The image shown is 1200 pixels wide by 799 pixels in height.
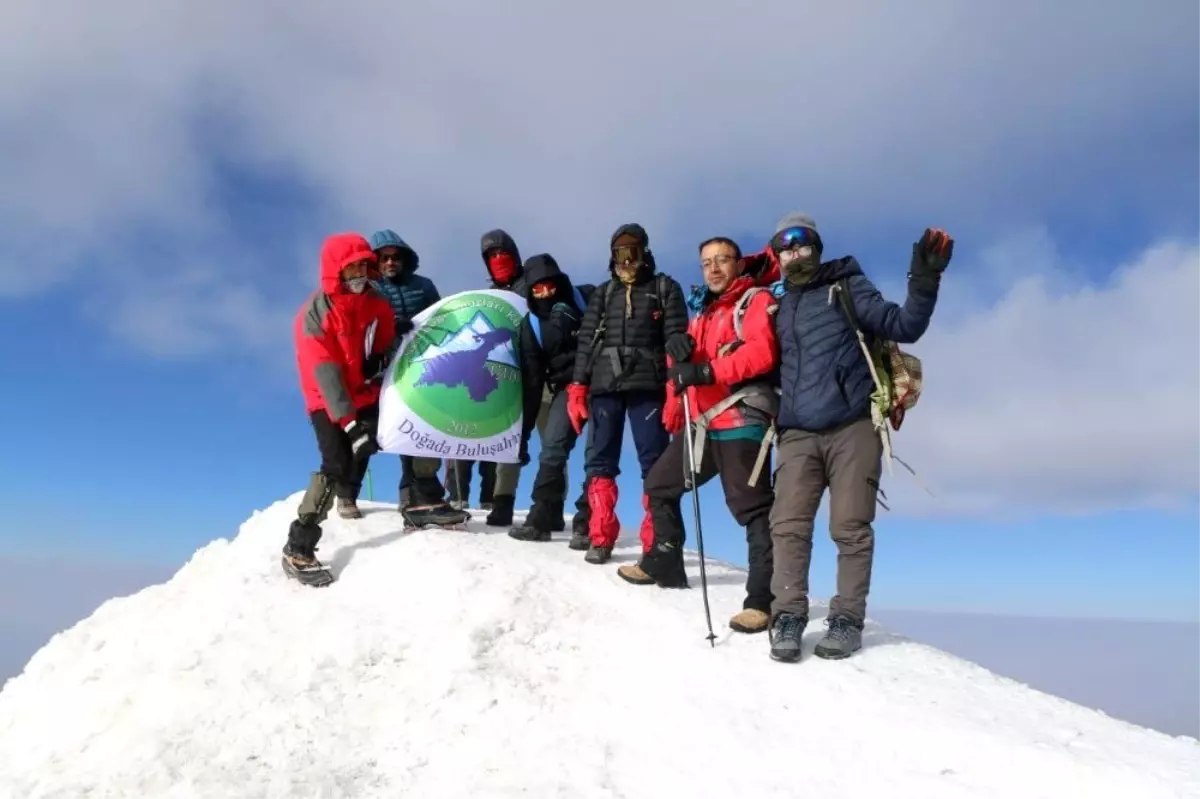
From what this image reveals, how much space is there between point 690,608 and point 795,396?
6.81 ft

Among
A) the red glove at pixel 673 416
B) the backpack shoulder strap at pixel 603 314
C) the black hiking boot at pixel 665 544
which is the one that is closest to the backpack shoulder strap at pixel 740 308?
the red glove at pixel 673 416

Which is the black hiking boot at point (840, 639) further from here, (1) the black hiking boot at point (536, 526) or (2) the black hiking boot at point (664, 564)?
(1) the black hiking boot at point (536, 526)

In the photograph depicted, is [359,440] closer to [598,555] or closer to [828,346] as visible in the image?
[598,555]

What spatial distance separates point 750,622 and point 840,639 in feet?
2.32

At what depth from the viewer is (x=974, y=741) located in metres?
4.68

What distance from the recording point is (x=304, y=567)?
282 inches

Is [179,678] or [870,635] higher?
[870,635]

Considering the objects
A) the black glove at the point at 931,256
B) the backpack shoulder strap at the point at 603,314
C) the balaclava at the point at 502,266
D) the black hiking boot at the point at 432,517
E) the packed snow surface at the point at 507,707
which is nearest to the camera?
the packed snow surface at the point at 507,707

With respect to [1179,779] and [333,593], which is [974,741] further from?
[333,593]

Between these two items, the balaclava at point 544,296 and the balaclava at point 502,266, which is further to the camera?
the balaclava at point 502,266

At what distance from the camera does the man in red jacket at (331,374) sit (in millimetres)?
7223

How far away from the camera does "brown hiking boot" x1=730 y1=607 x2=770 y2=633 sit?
241 inches

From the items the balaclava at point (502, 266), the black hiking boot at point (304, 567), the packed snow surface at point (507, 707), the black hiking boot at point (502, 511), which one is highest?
the balaclava at point (502, 266)

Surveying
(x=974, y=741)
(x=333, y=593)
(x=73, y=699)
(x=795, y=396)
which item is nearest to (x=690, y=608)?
(x=795, y=396)
